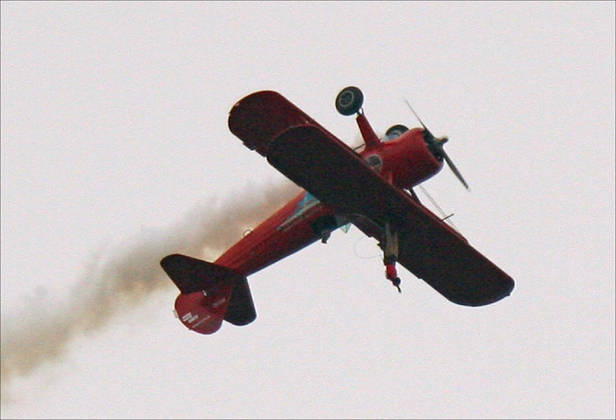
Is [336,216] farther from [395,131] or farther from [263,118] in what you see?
[263,118]

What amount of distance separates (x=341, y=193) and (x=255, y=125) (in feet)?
Answer: 7.17

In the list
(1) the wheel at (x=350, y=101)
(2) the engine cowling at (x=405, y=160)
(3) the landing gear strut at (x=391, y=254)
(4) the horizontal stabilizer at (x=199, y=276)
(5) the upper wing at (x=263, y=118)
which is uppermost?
(5) the upper wing at (x=263, y=118)

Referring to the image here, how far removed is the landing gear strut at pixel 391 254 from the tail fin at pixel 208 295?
4.00 meters

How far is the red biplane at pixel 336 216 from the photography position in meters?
37.8

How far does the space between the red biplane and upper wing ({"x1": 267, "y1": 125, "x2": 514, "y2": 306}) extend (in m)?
0.02

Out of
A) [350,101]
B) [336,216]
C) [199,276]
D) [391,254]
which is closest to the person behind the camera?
[350,101]

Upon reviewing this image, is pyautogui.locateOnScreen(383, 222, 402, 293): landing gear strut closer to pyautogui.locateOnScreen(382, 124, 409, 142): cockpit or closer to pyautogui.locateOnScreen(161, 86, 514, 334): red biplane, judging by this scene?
pyautogui.locateOnScreen(161, 86, 514, 334): red biplane

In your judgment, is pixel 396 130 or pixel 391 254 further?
pixel 396 130

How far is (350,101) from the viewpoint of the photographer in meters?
38.6

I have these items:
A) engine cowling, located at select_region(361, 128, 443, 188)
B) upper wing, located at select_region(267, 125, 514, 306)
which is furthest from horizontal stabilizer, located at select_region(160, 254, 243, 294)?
engine cowling, located at select_region(361, 128, 443, 188)

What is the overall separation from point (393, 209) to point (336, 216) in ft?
4.43

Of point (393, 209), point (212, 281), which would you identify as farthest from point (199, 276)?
point (393, 209)

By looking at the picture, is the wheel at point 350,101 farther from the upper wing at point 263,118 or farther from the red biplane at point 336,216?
the upper wing at point 263,118

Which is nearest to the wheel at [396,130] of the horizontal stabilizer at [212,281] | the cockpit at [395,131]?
the cockpit at [395,131]
